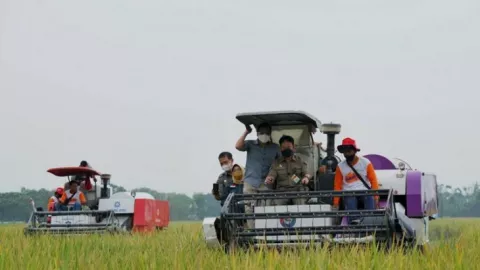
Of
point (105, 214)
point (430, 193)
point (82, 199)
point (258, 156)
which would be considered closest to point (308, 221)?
point (258, 156)

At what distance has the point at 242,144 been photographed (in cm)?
1064

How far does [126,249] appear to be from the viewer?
10.1 meters

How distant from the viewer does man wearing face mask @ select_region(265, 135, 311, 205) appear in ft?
33.4

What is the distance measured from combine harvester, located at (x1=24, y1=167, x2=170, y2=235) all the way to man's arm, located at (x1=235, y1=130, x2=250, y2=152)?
571 cm

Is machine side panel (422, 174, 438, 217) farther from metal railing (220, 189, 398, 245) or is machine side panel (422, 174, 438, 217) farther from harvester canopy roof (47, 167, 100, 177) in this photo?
harvester canopy roof (47, 167, 100, 177)

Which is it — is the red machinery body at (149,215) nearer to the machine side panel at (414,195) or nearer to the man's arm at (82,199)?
the man's arm at (82,199)

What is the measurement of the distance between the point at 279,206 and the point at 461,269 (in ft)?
12.8

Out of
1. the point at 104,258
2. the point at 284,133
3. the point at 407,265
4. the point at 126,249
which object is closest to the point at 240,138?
the point at 284,133

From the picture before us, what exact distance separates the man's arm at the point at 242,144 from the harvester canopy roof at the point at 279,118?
17 cm

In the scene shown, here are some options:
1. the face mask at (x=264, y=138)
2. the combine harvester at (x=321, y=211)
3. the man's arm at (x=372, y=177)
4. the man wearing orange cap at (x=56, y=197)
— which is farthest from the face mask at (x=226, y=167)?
the man wearing orange cap at (x=56, y=197)

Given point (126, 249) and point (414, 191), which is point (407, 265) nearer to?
point (414, 191)

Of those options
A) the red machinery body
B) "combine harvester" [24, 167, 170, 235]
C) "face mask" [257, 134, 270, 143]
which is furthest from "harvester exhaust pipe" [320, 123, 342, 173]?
the red machinery body

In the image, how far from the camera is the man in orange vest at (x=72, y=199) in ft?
56.6

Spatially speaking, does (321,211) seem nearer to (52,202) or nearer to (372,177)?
(372,177)
